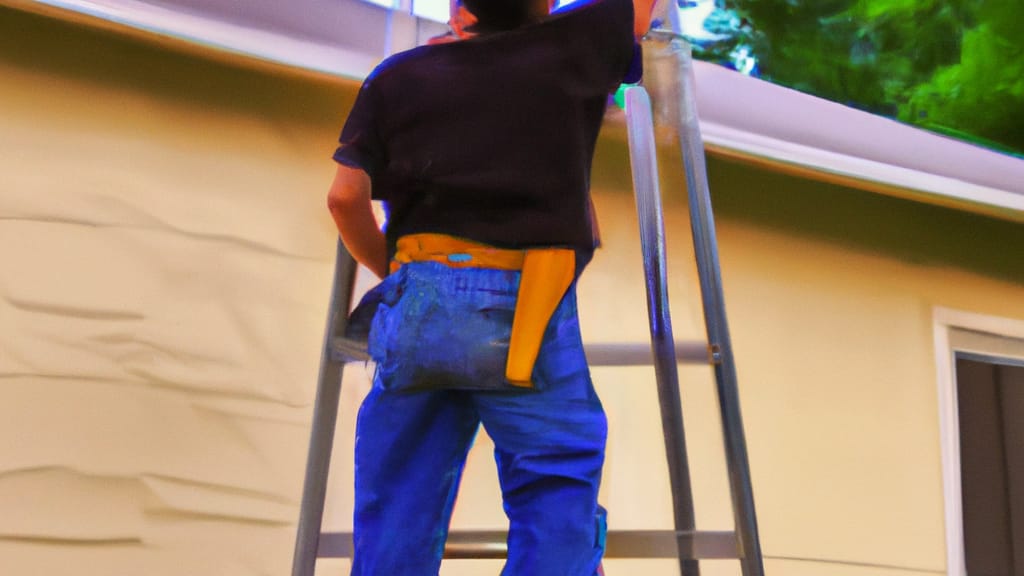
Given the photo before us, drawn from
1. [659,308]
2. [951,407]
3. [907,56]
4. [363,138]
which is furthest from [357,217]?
[907,56]

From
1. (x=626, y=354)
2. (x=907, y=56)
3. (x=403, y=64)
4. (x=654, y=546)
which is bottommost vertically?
(x=654, y=546)

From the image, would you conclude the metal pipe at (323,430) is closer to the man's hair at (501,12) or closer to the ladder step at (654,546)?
the ladder step at (654,546)

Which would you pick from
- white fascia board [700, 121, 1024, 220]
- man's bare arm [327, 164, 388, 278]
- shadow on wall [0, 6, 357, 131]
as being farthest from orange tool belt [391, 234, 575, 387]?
white fascia board [700, 121, 1024, 220]

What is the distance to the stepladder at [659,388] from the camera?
102cm

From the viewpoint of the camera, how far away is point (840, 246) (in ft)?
6.40

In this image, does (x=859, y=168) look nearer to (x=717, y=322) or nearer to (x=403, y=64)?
(x=717, y=322)

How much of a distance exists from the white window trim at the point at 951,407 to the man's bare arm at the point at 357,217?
4.59 feet

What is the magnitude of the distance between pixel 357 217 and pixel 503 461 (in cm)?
30

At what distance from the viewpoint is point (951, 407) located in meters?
1.97

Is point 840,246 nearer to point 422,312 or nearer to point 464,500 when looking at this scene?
point 464,500

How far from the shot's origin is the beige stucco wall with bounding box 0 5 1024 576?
4.21 ft

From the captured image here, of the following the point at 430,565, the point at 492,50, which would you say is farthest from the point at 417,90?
the point at 430,565

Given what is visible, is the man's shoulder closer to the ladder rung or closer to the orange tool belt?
the orange tool belt

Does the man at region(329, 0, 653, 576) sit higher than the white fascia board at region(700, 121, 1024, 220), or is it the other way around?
the white fascia board at region(700, 121, 1024, 220)
